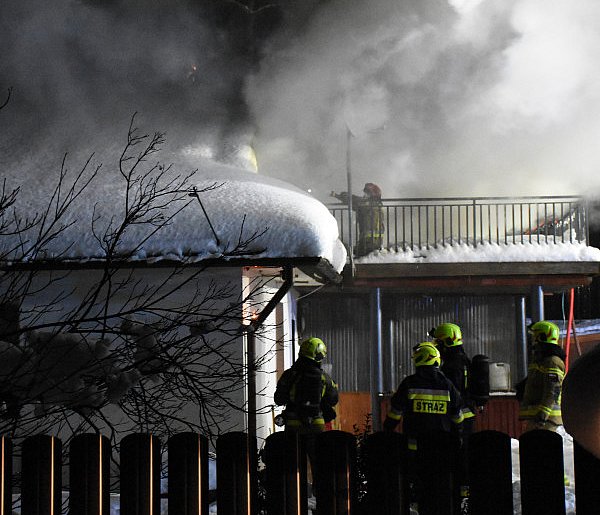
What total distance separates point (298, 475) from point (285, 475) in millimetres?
57

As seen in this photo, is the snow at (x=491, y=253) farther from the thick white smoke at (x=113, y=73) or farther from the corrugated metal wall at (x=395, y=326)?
the thick white smoke at (x=113, y=73)

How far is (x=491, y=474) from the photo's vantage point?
3400 millimetres

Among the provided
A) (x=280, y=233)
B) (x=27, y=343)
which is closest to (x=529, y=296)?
(x=280, y=233)

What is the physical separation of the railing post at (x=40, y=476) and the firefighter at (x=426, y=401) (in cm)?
372

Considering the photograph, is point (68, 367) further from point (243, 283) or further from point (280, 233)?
point (243, 283)

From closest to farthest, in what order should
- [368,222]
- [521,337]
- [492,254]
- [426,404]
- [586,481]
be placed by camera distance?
1. [586,481]
2. [426,404]
3. [492,254]
4. [521,337]
5. [368,222]

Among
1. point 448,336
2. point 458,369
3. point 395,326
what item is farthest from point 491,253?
point 458,369

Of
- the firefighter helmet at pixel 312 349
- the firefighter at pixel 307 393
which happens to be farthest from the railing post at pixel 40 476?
the firefighter helmet at pixel 312 349

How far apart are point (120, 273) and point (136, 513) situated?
507 cm

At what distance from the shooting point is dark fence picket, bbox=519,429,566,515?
3.32 meters

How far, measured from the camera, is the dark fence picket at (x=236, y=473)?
361cm

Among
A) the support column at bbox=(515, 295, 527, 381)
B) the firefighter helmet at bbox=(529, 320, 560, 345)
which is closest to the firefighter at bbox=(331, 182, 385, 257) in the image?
the support column at bbox=(515, 295, 527, 381)

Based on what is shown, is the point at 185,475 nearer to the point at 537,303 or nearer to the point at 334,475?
the point at 334,475

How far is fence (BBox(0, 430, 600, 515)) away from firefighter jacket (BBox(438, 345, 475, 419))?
4.50 meters
